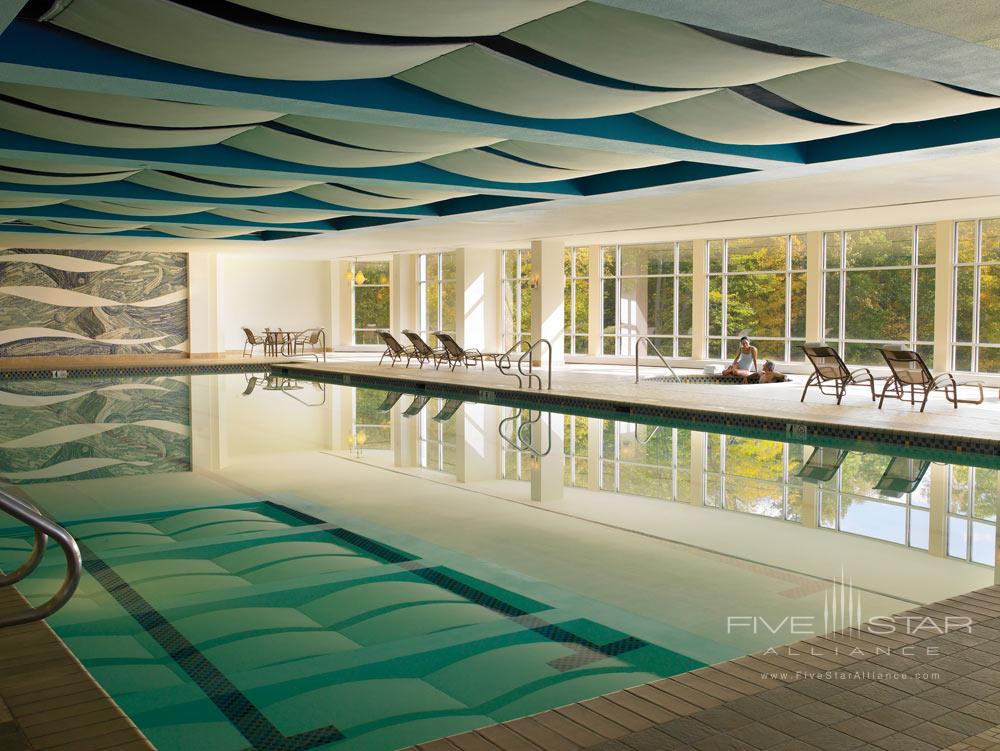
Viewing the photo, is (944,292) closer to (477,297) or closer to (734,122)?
(734,122)

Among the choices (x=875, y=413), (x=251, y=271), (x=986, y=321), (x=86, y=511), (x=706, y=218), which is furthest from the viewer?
(x=251, y=271)

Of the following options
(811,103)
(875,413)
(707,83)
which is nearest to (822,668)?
(707,83)

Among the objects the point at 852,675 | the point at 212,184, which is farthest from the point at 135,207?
the point at 852,675

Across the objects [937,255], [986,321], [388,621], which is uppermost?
[937,255]

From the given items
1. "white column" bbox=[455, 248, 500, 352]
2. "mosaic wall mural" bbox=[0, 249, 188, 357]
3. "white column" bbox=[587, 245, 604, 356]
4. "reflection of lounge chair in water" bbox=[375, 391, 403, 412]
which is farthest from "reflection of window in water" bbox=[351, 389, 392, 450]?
"mosaic wall mural" bbox=[0, 249, 188, 357]

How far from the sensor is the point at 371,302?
27.1m

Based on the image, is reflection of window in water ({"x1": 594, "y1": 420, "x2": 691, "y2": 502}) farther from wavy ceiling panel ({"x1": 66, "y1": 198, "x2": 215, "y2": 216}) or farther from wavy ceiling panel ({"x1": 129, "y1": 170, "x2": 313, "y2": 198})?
wavy ceiling panel ({"x1": 66, "y1": 198, "x2": 215, "y2": 216})

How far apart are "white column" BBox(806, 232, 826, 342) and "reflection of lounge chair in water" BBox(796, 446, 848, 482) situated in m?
9.24

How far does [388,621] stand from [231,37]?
306cm

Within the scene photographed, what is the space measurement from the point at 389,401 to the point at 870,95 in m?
9.42

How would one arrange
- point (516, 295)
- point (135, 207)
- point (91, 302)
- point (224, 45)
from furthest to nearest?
point (516, 295) → point (91, 302) → point (135, 207) → point (224, 45)

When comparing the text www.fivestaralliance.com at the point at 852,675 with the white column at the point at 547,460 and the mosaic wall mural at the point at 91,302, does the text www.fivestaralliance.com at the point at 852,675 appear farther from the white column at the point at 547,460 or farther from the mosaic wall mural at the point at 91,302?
the mosaic wall mural at the point at 91,302

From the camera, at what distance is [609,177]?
35.6 feet

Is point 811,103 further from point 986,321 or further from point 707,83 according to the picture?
point 986,321
